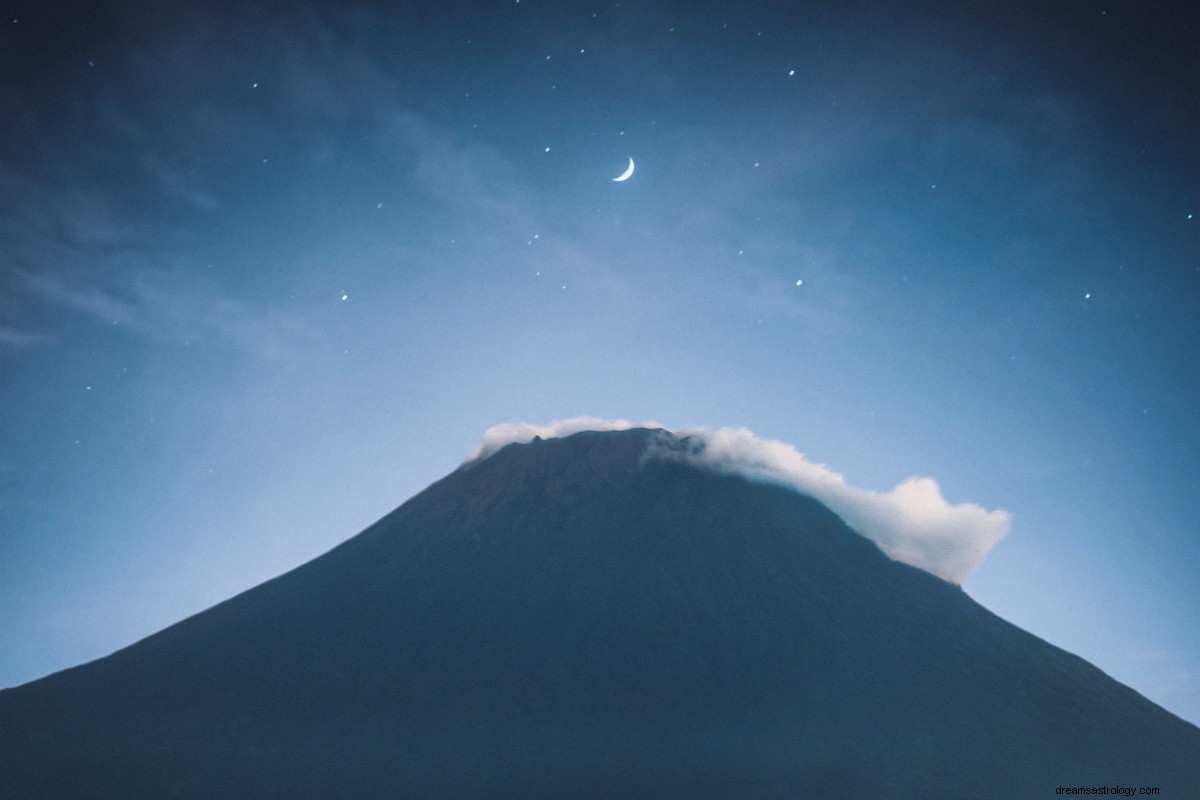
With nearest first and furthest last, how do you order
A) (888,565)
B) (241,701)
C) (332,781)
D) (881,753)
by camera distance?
(332,781), (881,753), (241,701), (888,565)

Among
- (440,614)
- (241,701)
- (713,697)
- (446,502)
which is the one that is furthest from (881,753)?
(446,502)

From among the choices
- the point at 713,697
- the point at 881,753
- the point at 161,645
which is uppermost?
the point at 161,645

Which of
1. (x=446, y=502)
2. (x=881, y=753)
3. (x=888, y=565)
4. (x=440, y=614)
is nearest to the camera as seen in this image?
(x=881, y=753)

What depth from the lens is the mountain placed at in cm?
4247

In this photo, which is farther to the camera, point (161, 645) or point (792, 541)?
point (792, 541)

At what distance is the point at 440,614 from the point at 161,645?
74.9 feet

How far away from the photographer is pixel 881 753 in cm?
4550

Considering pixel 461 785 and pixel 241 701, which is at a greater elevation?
pixel 241 701

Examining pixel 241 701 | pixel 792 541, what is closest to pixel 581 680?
pixel 241 701

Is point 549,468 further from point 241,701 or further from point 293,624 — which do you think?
point 241,701

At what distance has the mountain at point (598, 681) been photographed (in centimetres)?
4247

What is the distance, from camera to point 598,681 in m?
53.3

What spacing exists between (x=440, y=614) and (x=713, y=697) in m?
23.0

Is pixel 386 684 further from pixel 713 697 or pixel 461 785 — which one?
pixel 713 697
